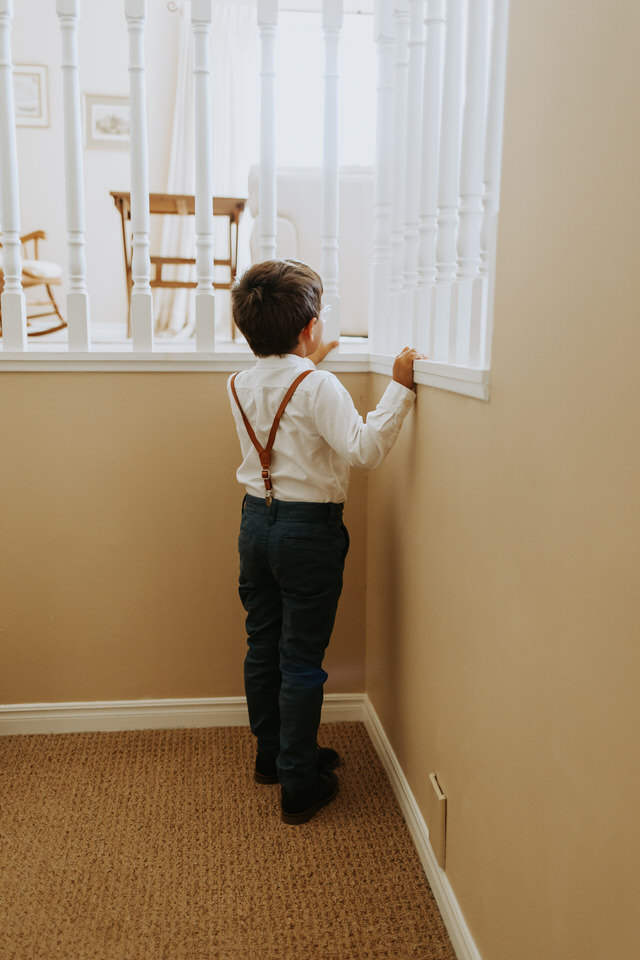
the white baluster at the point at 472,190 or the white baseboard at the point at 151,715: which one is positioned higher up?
the white baluster at the point at 472,190

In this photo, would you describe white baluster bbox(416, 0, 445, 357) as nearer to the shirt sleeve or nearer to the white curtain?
the shirt sleeve

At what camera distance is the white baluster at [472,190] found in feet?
4.50

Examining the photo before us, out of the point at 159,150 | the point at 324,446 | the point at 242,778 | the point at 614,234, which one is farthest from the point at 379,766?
the point at 159,150

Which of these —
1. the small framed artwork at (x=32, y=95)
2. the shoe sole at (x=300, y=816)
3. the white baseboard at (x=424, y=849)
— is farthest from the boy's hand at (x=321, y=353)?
the small framed artwork at (x=32, y=95)

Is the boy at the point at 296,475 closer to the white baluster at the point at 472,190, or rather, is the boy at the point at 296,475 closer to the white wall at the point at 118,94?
the white baluster at the point at 472,190

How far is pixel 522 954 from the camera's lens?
117cm

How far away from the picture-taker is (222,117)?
6.56 metres

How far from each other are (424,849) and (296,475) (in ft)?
2.75

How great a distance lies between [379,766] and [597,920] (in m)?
1.27

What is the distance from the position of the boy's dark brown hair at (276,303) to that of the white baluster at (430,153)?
26 cm

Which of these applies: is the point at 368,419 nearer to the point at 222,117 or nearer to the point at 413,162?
the point at 413,162

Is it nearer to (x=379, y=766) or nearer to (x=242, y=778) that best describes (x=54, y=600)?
(x=242, y=778)

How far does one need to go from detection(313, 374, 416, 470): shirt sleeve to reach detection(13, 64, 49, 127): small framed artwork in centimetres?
571

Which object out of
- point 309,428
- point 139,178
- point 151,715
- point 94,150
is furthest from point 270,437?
point 94,150
